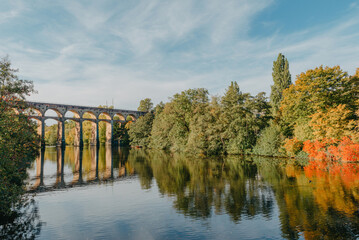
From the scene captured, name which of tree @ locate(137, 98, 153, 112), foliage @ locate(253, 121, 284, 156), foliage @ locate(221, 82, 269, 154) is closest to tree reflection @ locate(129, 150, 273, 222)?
foliage @ locate(253, 121, 284, 156)

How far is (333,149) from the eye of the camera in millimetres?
27109

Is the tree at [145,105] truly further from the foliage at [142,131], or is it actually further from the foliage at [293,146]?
the foliage at [293,146]

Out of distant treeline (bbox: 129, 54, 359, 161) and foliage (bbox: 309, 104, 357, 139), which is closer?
foliage (bbox: 309, 104, 357, 139)

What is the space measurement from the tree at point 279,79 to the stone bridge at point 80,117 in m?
50.4

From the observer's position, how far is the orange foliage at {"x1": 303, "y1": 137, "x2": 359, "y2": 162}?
83.8 feet

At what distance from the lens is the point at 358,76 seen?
27438 mm

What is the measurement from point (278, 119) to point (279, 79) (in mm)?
11079

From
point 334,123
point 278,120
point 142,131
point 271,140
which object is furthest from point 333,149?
point 142,131

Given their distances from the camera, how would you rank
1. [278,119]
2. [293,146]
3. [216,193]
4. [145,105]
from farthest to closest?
[145,105] → [278,119] → [293,146] → [216,193]

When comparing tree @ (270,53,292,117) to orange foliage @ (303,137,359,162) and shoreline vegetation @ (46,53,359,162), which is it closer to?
shoreline vegetation @ (46,53,359,162)

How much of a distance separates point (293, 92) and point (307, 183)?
18.2 m

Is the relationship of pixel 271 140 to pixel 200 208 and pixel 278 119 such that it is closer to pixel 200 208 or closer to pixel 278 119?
pixel 278 119

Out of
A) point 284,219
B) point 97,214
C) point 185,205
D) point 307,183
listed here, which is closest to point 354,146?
point 307,183

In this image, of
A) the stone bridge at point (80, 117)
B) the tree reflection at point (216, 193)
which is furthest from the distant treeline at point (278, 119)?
the stone bridge at point (80, 117)
